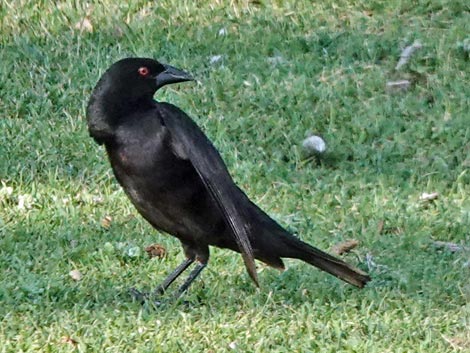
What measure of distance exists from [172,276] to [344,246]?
1.15 m

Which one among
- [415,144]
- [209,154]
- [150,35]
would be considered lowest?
[415,144]

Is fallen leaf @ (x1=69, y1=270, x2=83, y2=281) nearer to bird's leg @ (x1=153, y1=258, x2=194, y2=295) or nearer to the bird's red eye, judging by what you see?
bird's leg @ (x1=153, y1=258, x2=194, y2=295)

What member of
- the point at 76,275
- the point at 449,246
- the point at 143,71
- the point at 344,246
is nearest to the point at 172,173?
the point at 143,71

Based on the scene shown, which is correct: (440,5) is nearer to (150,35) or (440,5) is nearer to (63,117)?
(150,35)

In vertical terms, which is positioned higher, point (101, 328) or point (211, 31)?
point (101, 328)

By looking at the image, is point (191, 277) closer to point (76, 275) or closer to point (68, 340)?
point (76, 275)

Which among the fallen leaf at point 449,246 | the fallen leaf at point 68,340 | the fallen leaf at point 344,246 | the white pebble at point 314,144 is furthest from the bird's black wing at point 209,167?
the white pebble at point 314,144

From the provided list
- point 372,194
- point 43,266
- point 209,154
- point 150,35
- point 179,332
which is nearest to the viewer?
point 179,332

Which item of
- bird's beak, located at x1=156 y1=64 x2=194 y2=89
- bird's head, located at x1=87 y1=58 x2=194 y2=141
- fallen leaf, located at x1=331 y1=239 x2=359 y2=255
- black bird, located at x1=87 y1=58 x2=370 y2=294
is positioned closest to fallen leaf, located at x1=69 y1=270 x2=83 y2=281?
black bird, located at x1=87 y1=58 x2=370 y2=294

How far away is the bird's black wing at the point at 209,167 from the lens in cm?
620

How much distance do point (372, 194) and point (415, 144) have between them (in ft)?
2.79

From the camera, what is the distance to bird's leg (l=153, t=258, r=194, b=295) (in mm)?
6536

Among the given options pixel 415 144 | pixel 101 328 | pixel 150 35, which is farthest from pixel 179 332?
pixel 150 35

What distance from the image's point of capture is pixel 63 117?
29.4ft
